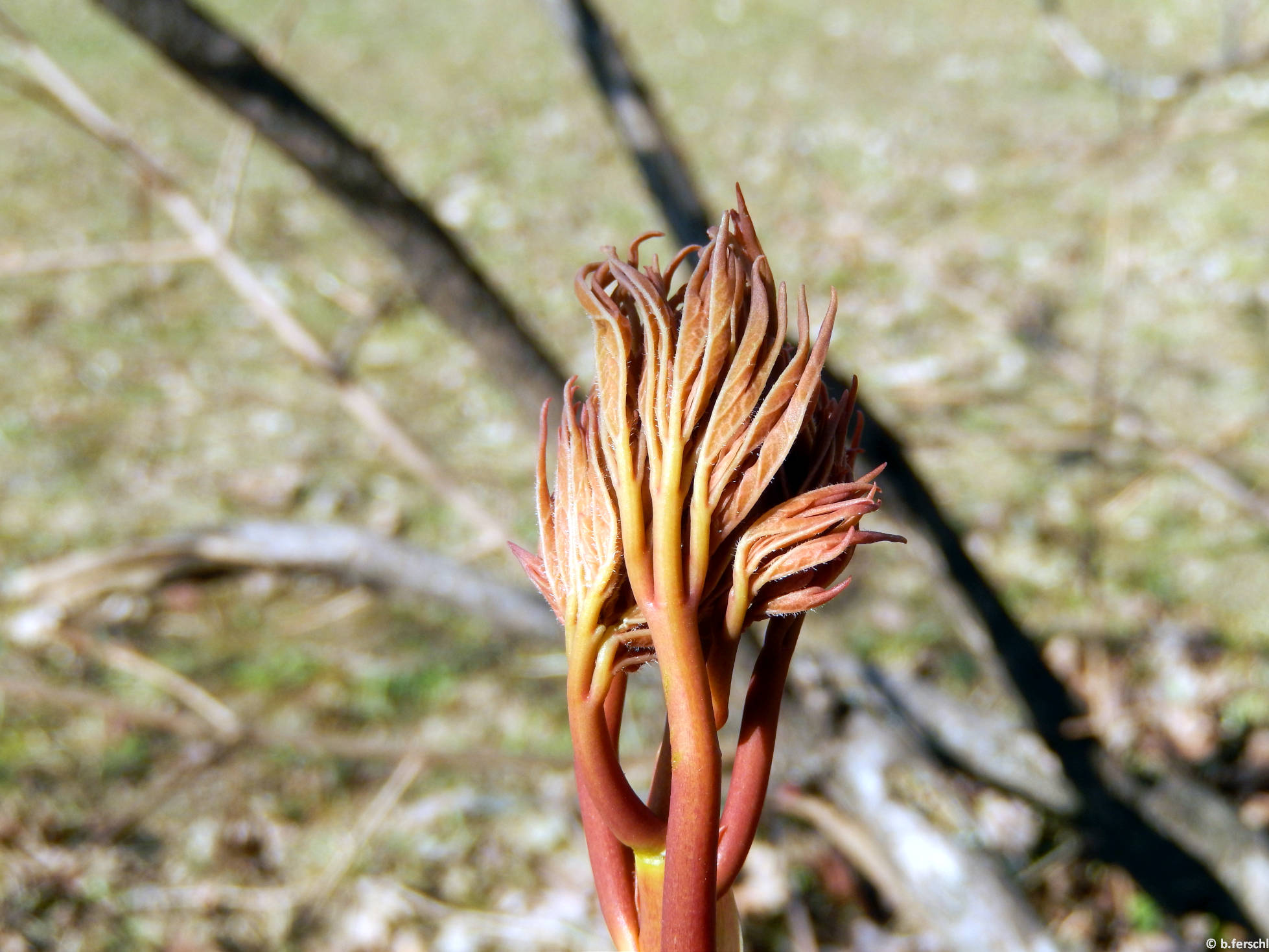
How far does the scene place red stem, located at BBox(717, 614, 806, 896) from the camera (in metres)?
0.72

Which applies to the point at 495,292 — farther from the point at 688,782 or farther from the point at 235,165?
the point at 688,782

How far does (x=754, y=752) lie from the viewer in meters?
0.72

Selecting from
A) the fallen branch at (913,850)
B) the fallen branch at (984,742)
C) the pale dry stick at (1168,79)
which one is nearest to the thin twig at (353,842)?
the fallen branch at (913,850)

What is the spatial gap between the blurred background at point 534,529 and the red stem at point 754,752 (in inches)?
61.8

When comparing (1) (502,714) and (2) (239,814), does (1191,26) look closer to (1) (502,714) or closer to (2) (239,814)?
(1) (502,714)

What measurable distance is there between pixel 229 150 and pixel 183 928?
219cm

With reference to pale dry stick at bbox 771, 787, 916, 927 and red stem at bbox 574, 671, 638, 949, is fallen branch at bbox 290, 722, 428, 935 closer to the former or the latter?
pale dry stick at bbox 771, 787, 916, 927

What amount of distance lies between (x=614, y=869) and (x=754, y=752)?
0.14 metres

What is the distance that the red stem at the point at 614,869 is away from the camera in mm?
735

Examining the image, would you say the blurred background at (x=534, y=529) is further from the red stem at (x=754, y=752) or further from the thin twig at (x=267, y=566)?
the red stem at (x=754, y=752)

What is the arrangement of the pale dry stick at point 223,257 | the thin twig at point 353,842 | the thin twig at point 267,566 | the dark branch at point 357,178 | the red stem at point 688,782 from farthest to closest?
the thin twig at point 267,566
the thin twig at point 353,842
the pale dry stick at point 223,257
the dark branch at point 357,178
the red stem at point 688,782

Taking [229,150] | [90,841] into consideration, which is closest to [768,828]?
[90,841]

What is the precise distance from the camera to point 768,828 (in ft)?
10.3

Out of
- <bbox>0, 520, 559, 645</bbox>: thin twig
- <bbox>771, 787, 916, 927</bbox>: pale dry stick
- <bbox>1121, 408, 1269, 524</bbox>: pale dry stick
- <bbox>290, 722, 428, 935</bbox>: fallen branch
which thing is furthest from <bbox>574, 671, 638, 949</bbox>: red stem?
<bbox>0, 520, 559, 645</bbox>: thin twig
